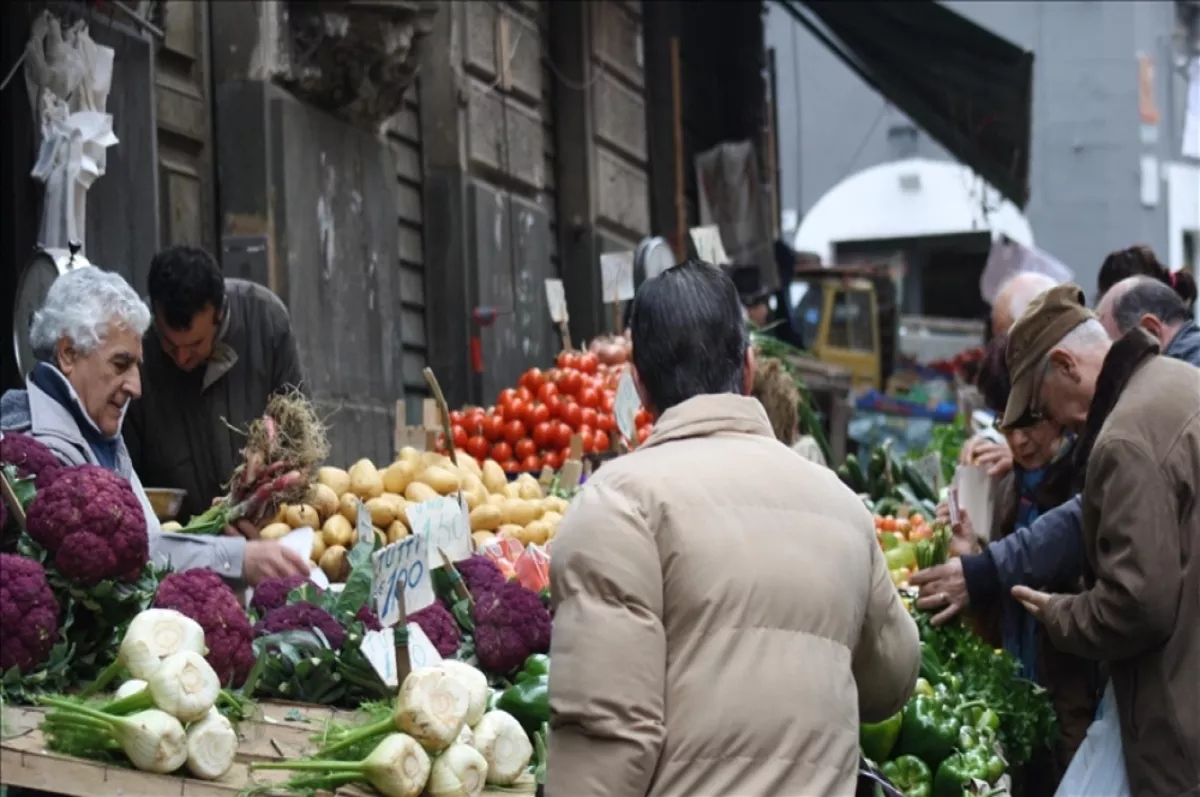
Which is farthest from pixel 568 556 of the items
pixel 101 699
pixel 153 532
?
pixel 153 532

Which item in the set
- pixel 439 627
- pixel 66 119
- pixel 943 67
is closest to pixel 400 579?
pixel 439 627

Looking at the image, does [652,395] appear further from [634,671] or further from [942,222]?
[942,222]

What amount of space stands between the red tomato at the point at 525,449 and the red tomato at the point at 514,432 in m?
0.04

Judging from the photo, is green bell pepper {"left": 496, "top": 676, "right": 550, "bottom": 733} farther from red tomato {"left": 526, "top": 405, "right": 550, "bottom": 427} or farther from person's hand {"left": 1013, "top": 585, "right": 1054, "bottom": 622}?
red tomato {"left": 526, "top": 405, "right": 550, "bottom": 427}

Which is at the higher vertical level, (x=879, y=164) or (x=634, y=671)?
(x=879, y=164)

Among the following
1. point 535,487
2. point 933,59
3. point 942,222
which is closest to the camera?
point 535,487

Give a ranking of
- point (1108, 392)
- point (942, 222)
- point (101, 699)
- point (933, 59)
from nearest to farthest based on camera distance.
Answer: point (101, 699), point (1108, 392), point (933, 59), point (942, 222)

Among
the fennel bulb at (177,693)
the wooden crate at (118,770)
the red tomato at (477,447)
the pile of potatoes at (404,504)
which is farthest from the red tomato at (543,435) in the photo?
the fennel bulb at (177,693)

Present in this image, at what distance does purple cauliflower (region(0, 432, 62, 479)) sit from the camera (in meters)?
3.66

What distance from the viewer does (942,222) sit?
3080 cm

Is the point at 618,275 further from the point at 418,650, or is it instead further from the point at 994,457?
the point at 418,650

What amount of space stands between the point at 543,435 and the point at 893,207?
77.5 ft

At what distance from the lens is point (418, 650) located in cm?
379

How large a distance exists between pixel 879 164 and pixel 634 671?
97.9ft
